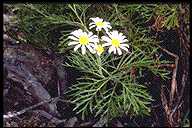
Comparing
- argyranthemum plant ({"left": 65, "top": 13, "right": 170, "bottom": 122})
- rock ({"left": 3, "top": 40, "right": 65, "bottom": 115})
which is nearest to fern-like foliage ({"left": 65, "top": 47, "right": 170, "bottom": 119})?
argyranthemum plant ({"left": 65, "top": 13, "right": 170, "bottom": 122})

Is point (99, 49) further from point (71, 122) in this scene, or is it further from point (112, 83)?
point (71, 122)

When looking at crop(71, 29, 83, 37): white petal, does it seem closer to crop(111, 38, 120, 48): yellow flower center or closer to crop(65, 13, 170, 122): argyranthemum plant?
crop(65, 13, 170, 122): argyranthemum plant

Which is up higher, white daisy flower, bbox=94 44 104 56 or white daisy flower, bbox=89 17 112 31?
white daisy flower, bbox=89 17 112 31

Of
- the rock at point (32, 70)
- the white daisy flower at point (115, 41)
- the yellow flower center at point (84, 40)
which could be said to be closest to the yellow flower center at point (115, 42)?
the white daisy flower at point (115, 41)

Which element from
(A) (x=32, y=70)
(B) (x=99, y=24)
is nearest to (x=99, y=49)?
(B) (x=99, y=24)

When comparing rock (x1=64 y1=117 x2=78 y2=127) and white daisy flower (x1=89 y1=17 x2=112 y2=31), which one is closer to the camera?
rock (x1=64 y1=117 x2=78 y2=127)

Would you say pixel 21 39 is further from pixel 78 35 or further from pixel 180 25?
pixel 180 25

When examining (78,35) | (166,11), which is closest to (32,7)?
(78,35)
